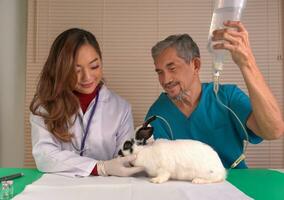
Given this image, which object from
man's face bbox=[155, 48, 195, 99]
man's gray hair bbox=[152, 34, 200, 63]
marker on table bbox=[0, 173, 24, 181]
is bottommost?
marker on table bbox=[0, 173, 24, 181]

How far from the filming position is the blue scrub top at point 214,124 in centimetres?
139

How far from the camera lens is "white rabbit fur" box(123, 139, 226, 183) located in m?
0.95

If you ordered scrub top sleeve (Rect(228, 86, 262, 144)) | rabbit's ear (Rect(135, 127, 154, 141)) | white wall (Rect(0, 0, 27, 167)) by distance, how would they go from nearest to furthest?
1. rabbit's ear (Rect(135, 127, 154, 141))
2. scrub top sleeve (Rect(228, 86, 262, 144))
3. white wall (Rect(0, 0, 27, 167))

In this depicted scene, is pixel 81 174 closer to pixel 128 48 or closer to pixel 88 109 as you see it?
pixel 88 109

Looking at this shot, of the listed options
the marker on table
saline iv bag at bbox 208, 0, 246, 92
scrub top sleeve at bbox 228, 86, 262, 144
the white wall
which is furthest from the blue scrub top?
the white wall

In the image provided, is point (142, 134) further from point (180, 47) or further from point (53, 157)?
point (180, 47)

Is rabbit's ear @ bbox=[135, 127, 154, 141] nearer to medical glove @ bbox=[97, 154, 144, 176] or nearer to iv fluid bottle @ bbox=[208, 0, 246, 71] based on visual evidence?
medical glove @ bbox=[97, 154, 144, 176]

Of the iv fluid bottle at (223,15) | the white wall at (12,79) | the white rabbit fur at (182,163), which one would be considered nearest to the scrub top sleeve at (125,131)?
the white rabbit fur at (182,163)

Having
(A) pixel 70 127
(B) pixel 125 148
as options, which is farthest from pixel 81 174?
(A) pixel 70 127

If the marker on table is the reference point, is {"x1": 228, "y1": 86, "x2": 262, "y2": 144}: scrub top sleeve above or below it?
above

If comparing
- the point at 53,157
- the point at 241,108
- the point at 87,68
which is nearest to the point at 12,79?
the point at 87,68

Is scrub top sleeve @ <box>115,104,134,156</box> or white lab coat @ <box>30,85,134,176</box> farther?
scrub top sleeve @ <box>115,104,134,156</box>

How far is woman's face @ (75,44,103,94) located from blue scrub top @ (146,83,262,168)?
0.35 metres

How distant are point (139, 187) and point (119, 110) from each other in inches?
21.7
